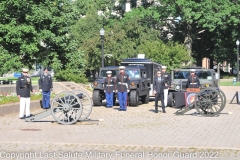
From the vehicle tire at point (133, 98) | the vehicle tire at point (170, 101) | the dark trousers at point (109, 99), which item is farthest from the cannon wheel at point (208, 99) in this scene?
the dark trousers at point (109, 99)

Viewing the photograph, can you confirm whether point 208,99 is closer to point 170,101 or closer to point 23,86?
point 170,101

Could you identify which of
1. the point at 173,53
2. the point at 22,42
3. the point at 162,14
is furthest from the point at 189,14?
the point at 22,42

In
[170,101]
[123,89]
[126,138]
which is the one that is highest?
[123,89]

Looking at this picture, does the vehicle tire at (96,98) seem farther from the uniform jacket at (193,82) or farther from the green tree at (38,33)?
the green tree at (38,33)


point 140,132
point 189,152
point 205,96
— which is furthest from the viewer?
point 205,96

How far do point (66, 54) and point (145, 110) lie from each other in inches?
619

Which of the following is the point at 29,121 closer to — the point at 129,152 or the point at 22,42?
the point at 129,152

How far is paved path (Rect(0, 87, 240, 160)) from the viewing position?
10402 millimetres

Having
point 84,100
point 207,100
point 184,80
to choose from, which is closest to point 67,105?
point 84,100

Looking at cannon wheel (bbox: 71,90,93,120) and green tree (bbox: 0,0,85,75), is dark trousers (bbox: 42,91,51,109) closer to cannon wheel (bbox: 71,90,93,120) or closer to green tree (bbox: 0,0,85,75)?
cannon wheel (bbox: 71,90,93,120)

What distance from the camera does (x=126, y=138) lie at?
12.7 m

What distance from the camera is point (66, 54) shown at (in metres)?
36.0

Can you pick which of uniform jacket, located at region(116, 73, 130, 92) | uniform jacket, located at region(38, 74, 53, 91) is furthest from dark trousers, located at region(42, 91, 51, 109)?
uniform jacket, located at region(116, 73, 130, 92)

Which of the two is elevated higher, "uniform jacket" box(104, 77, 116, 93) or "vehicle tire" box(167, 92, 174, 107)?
"uniform jacket" box(104, 77, 116, 93)
